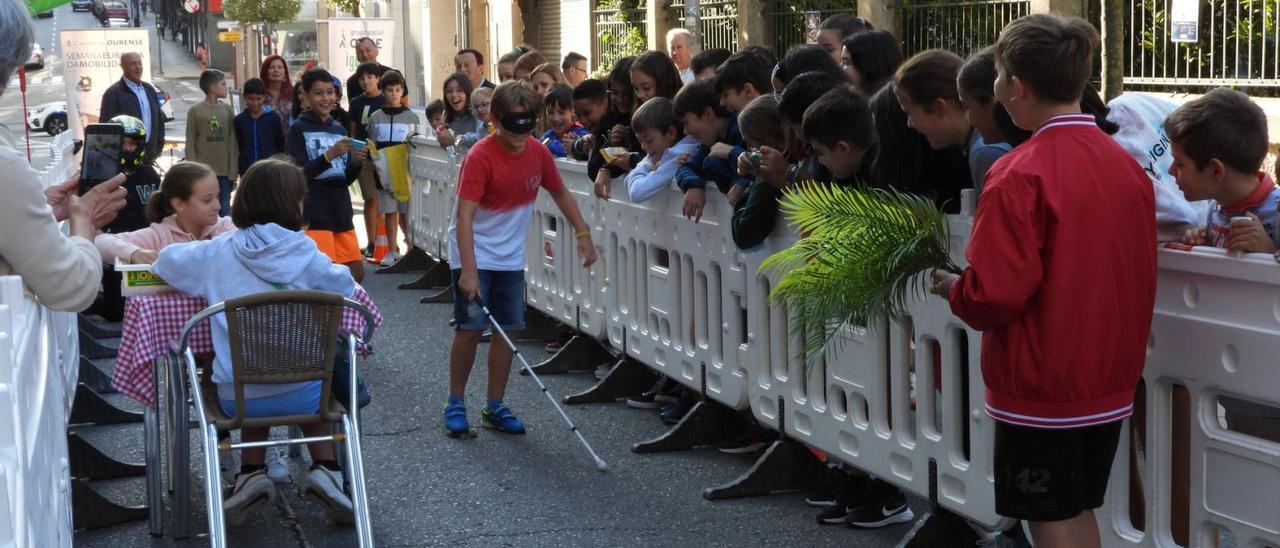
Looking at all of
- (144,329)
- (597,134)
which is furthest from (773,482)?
(597,134)

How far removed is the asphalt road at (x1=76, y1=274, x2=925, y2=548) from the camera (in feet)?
19.2

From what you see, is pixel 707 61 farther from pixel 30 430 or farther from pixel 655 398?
pixel 30 430

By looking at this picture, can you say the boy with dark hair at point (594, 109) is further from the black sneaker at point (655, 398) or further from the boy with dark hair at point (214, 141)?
the boy with dark hair at point (214, 141)

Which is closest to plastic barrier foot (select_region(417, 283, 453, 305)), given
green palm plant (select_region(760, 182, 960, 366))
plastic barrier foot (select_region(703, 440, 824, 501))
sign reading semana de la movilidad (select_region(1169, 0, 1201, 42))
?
plastic barrier foot (select_region(703, 440, 824, 501))

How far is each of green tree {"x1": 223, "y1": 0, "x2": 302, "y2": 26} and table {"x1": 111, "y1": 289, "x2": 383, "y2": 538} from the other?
4452 cm

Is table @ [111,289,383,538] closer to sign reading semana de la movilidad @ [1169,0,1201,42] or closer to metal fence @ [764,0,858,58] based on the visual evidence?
sign reading semana de la movilidad @ [1169,0,1201,42]

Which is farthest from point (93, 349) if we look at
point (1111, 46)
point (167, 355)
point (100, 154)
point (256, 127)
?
point (1111, 46)

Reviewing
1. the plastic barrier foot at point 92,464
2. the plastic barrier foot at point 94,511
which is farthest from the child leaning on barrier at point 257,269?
the plastic barrier foot at point 92,464

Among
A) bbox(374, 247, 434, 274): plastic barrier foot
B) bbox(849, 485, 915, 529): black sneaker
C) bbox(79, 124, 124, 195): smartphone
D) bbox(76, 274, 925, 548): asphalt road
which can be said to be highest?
bbox(79, 124, 124, 195): smartphone

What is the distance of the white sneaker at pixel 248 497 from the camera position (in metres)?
5.72

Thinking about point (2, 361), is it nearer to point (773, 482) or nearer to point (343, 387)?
point (343, 387)

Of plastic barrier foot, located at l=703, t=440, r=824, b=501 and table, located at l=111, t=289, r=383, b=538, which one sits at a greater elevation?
table, located at l=111, t=289, r=383, b=538

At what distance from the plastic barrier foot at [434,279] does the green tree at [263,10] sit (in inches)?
1491

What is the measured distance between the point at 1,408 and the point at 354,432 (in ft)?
7.68
